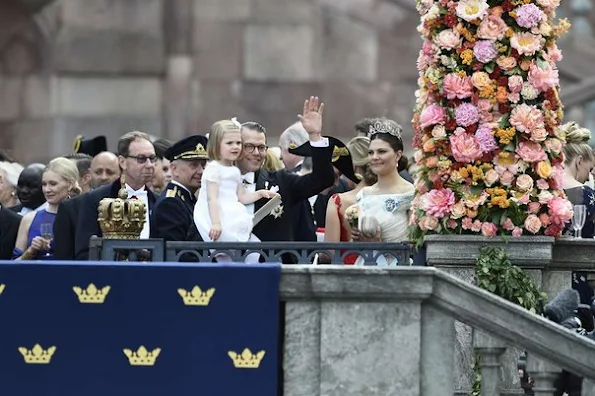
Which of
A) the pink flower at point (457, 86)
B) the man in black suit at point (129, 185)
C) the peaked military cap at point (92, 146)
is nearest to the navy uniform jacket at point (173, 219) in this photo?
the man in black suit at point (129, 185)

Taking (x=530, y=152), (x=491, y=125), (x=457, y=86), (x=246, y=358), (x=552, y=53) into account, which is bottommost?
(x=246, y=358)

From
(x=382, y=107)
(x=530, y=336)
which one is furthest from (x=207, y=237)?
(x=382, y=107)

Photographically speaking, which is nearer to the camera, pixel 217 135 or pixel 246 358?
pixel 246 358

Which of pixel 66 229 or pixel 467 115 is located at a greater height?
pixel 467 115

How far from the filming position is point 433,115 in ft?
45.6

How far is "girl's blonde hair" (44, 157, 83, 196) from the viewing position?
16.3m

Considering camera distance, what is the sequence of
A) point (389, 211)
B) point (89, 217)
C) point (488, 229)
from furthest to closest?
point (89, 217) → point (389, 211) → point (488, 229)

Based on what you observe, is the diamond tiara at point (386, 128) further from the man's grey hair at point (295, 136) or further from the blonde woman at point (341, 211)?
the man's grey hair at point (295, 136)

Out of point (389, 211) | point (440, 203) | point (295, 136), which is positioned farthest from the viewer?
point (295, 136)

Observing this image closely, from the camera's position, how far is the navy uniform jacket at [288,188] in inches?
563

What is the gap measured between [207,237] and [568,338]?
Answer: 301 cm

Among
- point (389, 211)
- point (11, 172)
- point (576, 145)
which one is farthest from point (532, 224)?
point (11, 172)

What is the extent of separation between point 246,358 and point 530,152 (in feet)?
9.60

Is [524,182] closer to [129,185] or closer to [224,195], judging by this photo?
[224,195]
